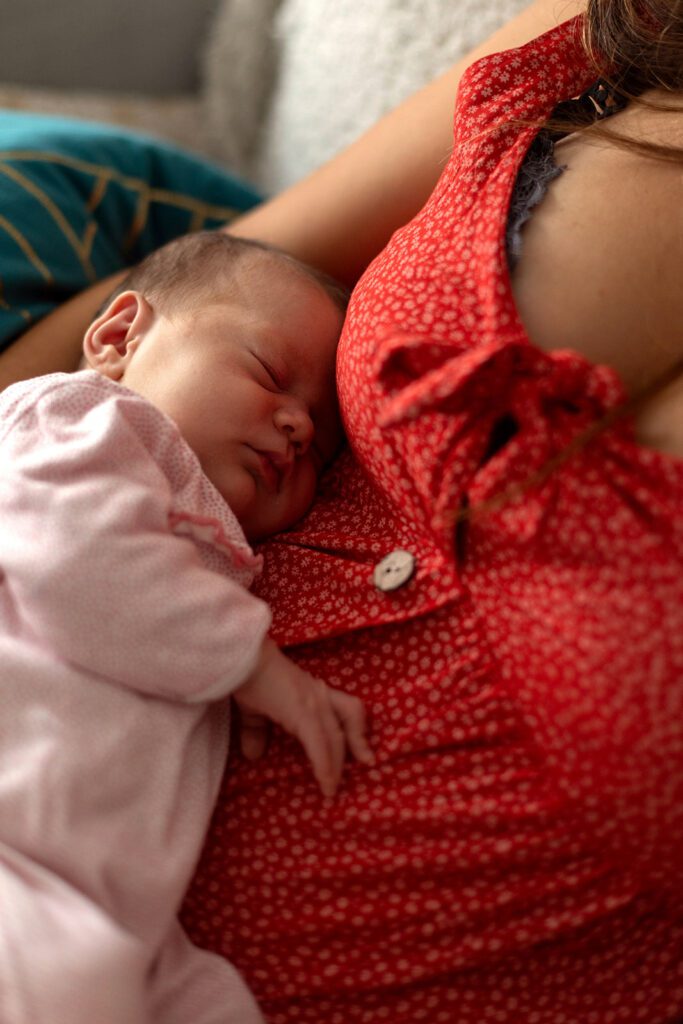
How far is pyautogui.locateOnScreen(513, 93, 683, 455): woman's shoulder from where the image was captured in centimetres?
78

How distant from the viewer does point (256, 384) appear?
37.1 inches

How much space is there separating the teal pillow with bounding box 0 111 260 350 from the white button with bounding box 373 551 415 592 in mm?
586

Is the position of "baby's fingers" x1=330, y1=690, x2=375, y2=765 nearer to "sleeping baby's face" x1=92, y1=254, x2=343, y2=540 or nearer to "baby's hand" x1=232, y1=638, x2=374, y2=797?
"baby's hand" x1=232, y1=638, x2=374, y2=797

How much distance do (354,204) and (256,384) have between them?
35 centimetres

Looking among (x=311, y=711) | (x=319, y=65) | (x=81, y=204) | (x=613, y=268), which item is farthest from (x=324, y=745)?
(x=319, y=65)

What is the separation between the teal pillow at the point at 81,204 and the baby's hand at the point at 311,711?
59 cm

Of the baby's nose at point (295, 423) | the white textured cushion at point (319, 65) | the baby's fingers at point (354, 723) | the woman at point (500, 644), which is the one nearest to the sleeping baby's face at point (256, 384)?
the baby's nose at point (295, 423)

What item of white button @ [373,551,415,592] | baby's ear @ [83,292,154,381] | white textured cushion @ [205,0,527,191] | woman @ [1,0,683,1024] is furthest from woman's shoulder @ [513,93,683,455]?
white textured cushion @ [205,0,527,191]

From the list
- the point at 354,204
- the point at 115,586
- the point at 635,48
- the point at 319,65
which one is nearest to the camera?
the point at 115,586

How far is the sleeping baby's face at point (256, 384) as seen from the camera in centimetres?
92

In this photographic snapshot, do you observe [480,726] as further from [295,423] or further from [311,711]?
[295,423]

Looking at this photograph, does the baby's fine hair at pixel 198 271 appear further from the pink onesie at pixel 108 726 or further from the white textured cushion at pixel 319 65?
the white textured cushion at pixel 319 65

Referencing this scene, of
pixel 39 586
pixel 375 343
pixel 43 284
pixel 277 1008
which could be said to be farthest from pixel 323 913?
pixel 43 284

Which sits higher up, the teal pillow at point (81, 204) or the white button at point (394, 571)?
the teal pillow at point (81, 204)
